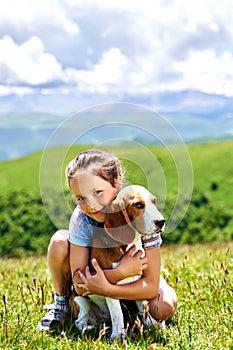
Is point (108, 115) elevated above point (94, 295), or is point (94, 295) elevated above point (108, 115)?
point (108, 115)

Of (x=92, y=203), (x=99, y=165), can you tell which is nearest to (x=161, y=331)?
(x=92, y=203)

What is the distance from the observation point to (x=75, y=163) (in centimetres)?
425

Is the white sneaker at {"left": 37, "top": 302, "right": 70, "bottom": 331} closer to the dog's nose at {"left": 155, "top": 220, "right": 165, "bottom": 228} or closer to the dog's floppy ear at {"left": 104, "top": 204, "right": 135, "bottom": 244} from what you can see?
the dog's floppy ear at {"left": 104, "top": 204, "right": 135, "bottom": 244}

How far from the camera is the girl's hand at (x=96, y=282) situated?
434 centimetres

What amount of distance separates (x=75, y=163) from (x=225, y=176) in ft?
192

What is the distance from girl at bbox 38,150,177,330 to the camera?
4.16 m

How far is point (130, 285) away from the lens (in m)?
4.46

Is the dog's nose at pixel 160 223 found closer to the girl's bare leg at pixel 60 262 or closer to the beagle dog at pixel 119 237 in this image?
the beagle dog at pixel 119 237

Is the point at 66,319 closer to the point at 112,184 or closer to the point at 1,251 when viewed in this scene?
the point at 112,184

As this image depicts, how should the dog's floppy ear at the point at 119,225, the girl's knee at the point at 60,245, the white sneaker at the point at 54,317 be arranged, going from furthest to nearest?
1. the white sneaker at the point at 54,317
2. the girl's knee at the point at 60,245
3. the dog's floppy ear at the point at 119,225

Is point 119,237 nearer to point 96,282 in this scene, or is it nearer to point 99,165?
point 96,282

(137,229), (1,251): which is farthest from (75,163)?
(1,251)

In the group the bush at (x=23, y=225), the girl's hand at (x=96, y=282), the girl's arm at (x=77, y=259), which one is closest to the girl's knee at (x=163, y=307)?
the girl's hand at (x=96, y=282)

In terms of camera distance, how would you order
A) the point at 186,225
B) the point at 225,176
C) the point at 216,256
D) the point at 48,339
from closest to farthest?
1. the point at 48,339
2. the point at 216,256
3. the point at 186,225
4. the point at 225,176
